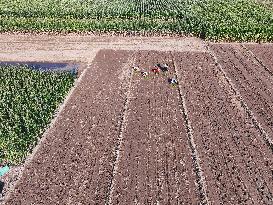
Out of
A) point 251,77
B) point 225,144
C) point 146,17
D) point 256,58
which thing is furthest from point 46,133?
point 146,17

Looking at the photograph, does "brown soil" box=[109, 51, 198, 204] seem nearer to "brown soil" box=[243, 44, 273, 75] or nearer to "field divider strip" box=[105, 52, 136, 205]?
"field divider strip" box=[105, 52, 136, 205]

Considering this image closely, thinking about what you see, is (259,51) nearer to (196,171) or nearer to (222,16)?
(222,16)

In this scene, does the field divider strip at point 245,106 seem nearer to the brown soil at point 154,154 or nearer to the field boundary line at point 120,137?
the brown soil at point 154,154

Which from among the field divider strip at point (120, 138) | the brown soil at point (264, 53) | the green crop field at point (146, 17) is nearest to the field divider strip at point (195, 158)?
the field divider strip at point (120, 138)

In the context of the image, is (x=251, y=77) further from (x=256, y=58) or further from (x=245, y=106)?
(x=245, y=106)

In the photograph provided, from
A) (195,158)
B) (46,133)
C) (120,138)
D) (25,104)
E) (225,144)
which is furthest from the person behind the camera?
(25,104)

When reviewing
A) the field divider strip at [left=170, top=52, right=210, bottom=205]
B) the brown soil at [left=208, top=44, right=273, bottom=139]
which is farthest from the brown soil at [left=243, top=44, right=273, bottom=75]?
the field divider strip at [left=170, top=52, right=210, bottom=205]
